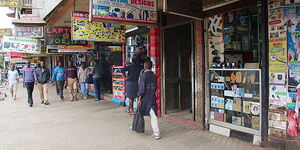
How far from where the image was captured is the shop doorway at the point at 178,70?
7310 mm

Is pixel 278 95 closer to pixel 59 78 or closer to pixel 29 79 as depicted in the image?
pixel 29 79

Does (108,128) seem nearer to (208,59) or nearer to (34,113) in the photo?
(208,59)

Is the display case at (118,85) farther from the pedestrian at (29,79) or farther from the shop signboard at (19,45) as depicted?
the shop signboard at (19,45)

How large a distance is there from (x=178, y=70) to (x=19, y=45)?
8.02 m

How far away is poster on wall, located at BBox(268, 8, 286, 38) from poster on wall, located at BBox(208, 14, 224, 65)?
1194mm

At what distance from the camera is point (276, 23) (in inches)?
168

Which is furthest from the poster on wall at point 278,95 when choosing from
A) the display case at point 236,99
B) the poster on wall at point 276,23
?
the poster on wall at point 276,23

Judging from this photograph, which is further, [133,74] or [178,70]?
[178,70]

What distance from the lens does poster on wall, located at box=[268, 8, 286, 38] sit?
4.20m

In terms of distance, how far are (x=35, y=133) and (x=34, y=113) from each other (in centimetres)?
287

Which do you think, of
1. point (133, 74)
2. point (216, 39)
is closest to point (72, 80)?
point (133, 74)

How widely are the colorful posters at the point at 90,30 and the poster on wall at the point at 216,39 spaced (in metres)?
3.43

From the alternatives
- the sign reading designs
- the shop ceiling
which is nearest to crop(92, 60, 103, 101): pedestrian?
the shop ceiling

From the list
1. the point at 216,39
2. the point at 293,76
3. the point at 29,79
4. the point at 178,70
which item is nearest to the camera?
the point at 293,76
